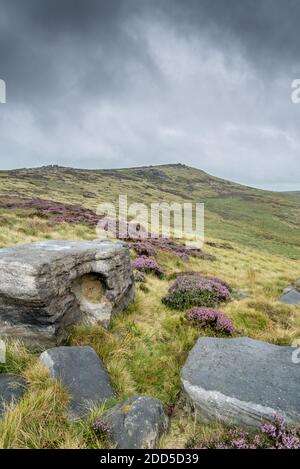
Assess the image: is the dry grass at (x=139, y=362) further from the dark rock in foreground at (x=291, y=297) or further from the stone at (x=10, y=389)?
the dark rock in foreground at (x=291, y=297)

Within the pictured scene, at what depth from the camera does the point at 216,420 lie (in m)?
5.32

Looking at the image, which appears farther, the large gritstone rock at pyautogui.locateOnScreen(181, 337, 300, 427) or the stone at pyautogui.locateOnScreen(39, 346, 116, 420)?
the stone at pyautogui.locateOnScreen(39, 346, 116, 420)

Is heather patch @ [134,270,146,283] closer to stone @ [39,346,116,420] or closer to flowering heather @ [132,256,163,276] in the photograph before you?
flowering heather @ [132,256,163,276]

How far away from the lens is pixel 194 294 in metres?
12.2

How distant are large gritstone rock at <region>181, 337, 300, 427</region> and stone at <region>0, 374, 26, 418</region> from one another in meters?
2.97

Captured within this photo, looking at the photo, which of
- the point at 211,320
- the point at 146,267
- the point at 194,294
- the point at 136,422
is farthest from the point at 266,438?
the point at 146,267

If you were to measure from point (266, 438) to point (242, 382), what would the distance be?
3.96 feet

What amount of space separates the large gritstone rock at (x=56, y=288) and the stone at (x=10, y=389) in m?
1.32

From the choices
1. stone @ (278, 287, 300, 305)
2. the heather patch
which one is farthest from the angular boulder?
the heather patch

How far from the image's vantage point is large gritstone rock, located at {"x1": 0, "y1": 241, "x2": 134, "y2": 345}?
7.29m
